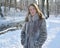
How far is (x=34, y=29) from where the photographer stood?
174 inches

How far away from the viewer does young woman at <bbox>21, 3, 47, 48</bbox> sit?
4355 mm

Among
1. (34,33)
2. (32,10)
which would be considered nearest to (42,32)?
(34,33)

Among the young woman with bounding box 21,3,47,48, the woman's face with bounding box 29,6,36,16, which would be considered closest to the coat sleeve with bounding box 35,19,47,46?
the young woman with bounding box 21,3,47,48

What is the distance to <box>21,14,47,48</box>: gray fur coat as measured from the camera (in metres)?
4.35

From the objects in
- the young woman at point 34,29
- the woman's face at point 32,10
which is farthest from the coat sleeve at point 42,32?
the woman's face at point 32,10

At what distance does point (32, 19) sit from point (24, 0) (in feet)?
198

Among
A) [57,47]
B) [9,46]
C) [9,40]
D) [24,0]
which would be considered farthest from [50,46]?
[24,0]

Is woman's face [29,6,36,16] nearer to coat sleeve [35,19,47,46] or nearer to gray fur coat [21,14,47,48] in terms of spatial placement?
gray fur coat [21,14,47,48]

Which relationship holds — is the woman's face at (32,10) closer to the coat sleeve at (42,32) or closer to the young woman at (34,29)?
the young woman at (34,29)

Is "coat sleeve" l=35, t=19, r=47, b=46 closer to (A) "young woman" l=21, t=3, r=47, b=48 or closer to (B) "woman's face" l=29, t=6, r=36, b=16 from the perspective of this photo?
(A) "young woman" l=21, t=3, r=47, b=48

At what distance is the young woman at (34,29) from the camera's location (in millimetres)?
4355

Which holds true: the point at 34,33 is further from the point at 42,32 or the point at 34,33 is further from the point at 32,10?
Result: the point at 32,10

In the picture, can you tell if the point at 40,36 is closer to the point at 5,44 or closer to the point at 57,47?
the point at 57,47

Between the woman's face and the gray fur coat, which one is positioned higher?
the woman's face
